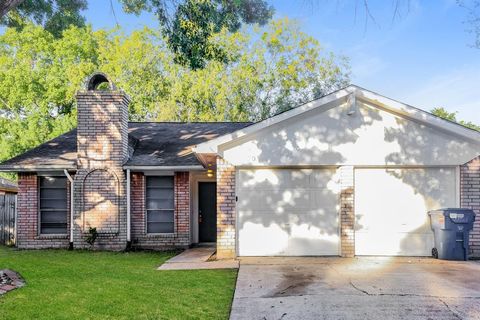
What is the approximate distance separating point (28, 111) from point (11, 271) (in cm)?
2839

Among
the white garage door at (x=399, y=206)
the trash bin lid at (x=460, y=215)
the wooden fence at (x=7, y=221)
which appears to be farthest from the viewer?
the wooden fence at (x=7, y=221)

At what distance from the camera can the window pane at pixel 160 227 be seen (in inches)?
472

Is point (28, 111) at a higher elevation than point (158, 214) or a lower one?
higher

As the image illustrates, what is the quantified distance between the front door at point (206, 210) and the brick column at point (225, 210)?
11.4ft

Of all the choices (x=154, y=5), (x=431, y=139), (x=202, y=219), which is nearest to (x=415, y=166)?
A: (x=431, y=139)

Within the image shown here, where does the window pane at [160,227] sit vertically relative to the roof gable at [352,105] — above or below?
below

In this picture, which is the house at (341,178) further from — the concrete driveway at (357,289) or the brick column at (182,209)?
the brick column at (182,209)

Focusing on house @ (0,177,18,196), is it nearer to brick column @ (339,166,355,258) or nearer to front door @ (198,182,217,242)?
front door @ (198,182,217,242)

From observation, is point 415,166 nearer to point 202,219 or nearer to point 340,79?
point 202,219

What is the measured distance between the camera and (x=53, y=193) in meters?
12.0

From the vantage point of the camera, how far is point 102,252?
433 inches

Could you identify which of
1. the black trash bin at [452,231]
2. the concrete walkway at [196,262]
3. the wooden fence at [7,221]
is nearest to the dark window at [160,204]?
the concrete walkway at [196,262]

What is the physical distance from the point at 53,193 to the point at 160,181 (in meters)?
3.49

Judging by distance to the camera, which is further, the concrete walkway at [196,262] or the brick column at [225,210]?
the brick column at [225,210]
